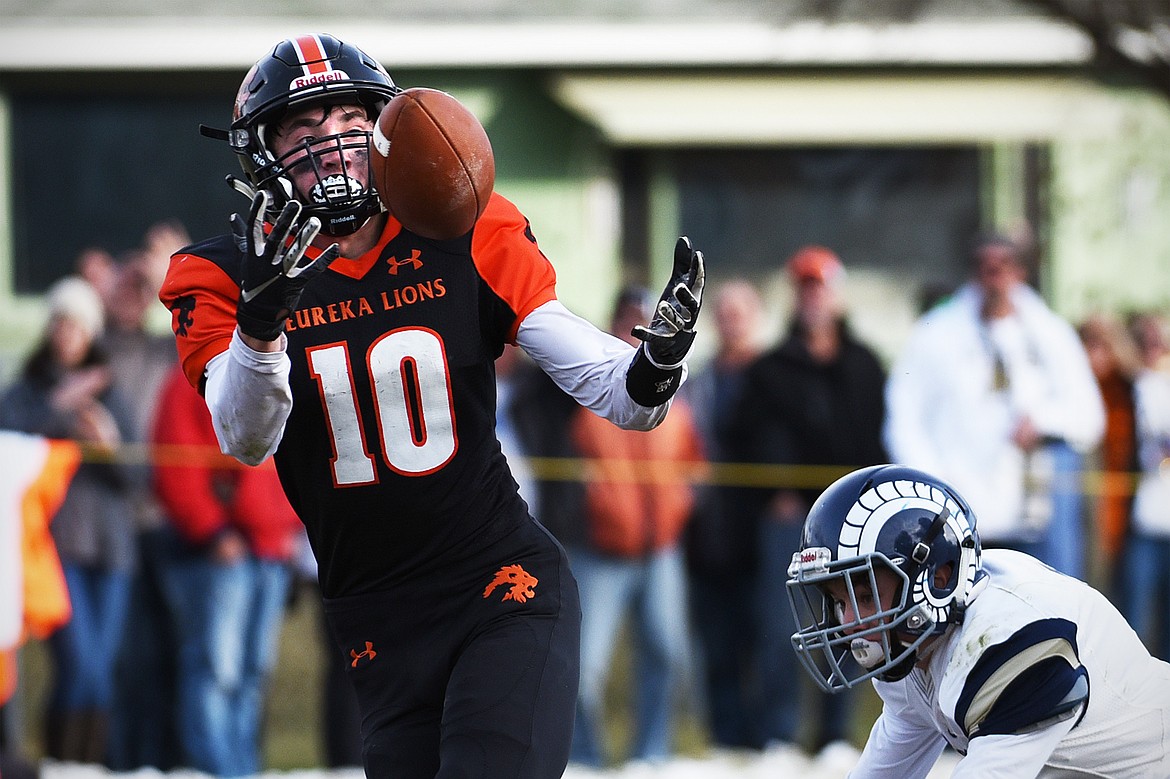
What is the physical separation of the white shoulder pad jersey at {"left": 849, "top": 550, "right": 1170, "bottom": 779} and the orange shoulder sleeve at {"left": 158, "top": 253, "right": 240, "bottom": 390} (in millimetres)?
1617

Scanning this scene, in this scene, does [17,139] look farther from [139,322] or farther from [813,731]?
[813,731]

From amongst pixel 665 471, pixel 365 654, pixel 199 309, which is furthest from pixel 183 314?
pixel 665 471

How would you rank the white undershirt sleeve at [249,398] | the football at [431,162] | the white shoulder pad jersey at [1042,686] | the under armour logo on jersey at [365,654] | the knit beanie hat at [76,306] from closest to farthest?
the white shoulder pad jersey at [1042,686] < the white undershirt sleeve at [249,398] < the football at [431,162] < the under armour logo on jersey at [365,654] < the knit beanie hat at [76,306]

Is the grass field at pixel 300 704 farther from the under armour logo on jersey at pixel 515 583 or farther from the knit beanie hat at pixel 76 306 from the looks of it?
the under armour logo on jersey at pixel 515 583

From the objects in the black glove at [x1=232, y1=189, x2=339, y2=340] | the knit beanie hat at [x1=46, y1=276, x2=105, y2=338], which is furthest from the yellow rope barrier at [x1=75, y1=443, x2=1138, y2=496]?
the black glove at [x1=232, y1=189, x2=339, y2=340]

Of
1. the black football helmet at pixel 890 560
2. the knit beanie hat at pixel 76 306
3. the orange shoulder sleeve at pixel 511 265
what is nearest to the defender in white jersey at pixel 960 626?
the black football helmet at pixel 890 560

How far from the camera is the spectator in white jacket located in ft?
24.7

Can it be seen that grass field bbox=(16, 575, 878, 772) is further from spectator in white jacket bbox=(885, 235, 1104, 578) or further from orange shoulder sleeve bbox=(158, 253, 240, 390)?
orange shoulder sleeve bbox=(158, 253, 240, 390)

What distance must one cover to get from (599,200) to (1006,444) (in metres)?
6.18

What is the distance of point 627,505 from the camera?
25.4 feet

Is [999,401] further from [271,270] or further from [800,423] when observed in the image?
[271,270]

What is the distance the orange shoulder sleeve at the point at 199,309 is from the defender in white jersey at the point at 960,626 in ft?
4.25

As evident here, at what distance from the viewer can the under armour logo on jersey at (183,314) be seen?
12.0ft

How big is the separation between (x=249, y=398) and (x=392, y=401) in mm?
349
